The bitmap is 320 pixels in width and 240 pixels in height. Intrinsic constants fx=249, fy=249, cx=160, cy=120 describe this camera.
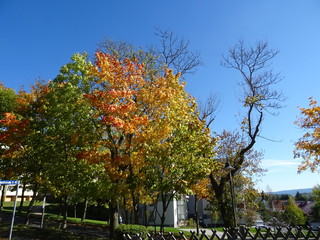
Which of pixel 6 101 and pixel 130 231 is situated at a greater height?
pixel 6 101

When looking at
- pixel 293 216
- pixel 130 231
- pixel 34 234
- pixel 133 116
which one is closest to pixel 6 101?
pixel 34 234

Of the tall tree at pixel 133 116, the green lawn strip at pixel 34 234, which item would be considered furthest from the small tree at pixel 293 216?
the green lawn strip at pixel 34 234

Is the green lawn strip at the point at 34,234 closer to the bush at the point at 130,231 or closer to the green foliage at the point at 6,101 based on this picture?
the bush at the point at 130,231

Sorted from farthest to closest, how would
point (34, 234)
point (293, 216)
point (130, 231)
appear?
point (293, 216), point (34, 234), point (130, 231)

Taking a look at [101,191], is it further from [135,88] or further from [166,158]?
[135,88]

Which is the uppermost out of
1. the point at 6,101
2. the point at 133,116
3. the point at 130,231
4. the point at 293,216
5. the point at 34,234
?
the point at 6,101

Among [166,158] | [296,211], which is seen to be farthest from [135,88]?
[296,211]

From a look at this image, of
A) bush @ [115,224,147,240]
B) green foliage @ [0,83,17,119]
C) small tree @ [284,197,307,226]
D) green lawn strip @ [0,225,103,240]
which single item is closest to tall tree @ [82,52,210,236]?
bush @ [115,224,147,240]

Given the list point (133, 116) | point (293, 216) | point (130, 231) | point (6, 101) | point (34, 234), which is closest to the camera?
point (130, 231)

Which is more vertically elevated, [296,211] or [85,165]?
[85,165]

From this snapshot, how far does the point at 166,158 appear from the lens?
11.8 metres

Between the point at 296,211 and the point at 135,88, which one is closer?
the point at 135,88

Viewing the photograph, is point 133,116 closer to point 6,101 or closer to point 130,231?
point 130,231

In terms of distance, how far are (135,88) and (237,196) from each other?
56.0 feet
